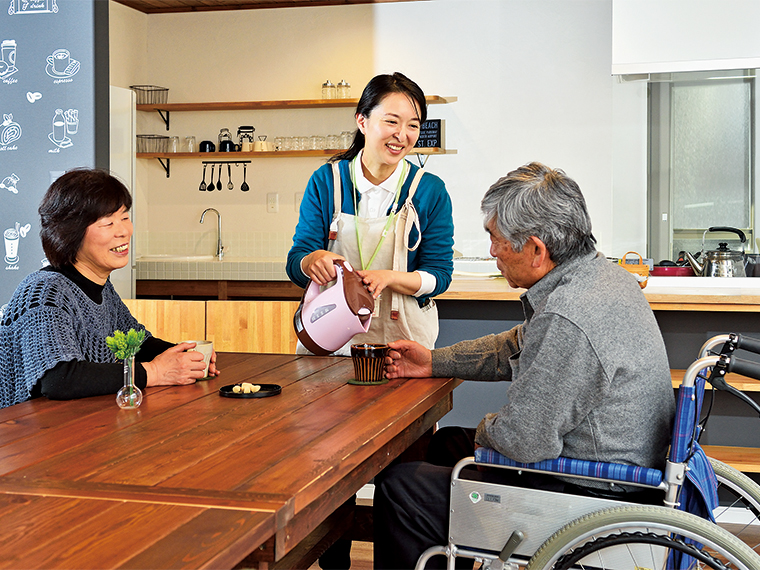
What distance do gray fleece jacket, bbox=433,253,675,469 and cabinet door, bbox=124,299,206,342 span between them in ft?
5.93

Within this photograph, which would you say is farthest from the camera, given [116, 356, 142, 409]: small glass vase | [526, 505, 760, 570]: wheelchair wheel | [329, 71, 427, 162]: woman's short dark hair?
[329, 71, 427, 162]: woman's short dark hair

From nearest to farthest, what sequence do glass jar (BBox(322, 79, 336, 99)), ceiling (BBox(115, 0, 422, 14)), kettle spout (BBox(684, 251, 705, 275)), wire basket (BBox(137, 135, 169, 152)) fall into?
kettle spout (BBox(684, 251, 705, 275))
glass jar (BBox(322, 79, 336, 99))
ceiling (BBox(115, 0, 422, 14))
wire basket (BBox(137, 135, 169, 152))

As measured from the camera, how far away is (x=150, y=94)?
620 centimetres

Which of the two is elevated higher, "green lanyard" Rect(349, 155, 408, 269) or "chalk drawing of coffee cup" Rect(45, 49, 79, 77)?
"chalk drawing of coffee cup" Rect(45, 49, 79, 77)

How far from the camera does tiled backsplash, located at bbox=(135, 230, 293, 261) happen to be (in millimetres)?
6168

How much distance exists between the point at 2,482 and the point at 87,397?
59cm

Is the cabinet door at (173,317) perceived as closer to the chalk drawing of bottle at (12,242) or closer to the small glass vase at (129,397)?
the chalk drawing of bottle at (12,242)

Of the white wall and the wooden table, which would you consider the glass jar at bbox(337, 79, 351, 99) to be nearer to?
the white wall

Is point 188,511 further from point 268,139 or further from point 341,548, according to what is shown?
point 268,139

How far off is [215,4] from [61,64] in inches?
117

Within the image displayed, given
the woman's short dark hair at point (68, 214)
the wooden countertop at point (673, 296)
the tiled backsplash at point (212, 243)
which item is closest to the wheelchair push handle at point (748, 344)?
the woman's short dark hair at point (68, 214)

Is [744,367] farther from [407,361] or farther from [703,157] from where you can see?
[703,157]

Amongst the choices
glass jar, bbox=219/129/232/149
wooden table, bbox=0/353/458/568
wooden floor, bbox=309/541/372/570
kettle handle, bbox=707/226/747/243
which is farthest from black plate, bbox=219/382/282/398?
glass jar, bbox=219/129/232/149

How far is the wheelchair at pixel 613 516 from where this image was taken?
1256 mm
